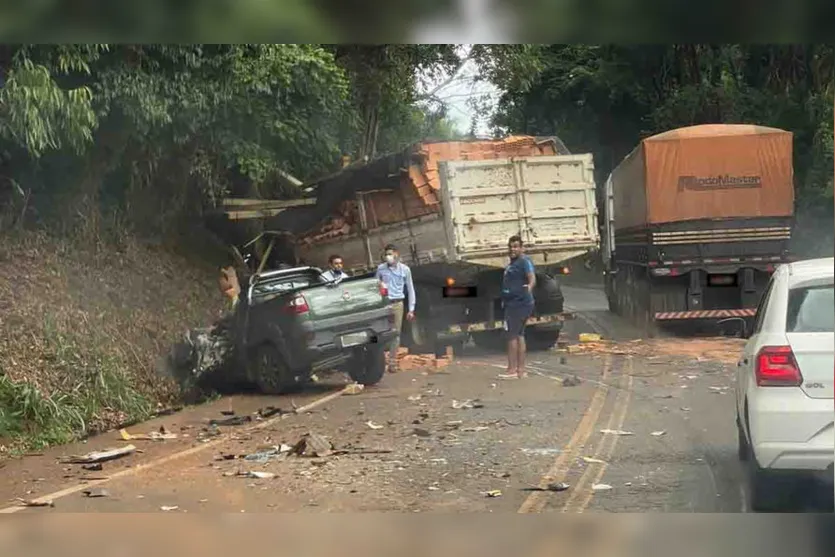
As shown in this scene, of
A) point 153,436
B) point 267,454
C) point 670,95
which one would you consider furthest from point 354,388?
point 670,95

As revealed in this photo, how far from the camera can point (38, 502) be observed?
4.77 m

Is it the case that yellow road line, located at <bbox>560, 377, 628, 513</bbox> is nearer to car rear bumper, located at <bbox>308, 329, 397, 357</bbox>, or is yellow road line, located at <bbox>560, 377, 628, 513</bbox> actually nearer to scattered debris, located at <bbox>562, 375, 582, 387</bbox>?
scattered debris, located at <bbox>562, 375, 582, 387</bbox>

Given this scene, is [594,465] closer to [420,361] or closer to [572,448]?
[572,448]

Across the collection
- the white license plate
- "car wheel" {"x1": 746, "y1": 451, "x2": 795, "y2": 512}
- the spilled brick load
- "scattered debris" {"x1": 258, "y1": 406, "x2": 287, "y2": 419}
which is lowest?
"car wheel" {"x1": 746, "y1": 451, "x2": 795, "y2": 512}

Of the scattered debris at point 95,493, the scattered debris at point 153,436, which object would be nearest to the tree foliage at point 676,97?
the scattered debris at point 153,436

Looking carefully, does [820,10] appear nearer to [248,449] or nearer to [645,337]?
[645,337]

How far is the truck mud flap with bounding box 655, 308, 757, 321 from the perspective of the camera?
4.72 meters

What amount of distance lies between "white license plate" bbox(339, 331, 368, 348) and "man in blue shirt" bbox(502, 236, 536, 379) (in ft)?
2.13

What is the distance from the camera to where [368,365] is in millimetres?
4906

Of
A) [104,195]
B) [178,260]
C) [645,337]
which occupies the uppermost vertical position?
[104,195]

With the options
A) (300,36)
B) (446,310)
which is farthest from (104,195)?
(446,310)

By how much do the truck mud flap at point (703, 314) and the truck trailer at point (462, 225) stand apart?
47 cm

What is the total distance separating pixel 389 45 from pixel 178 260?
1432 mm

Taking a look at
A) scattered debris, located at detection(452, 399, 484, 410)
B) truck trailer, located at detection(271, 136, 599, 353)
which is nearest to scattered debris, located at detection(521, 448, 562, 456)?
scattered debris, located at detection(452, 399, 484, 410)
